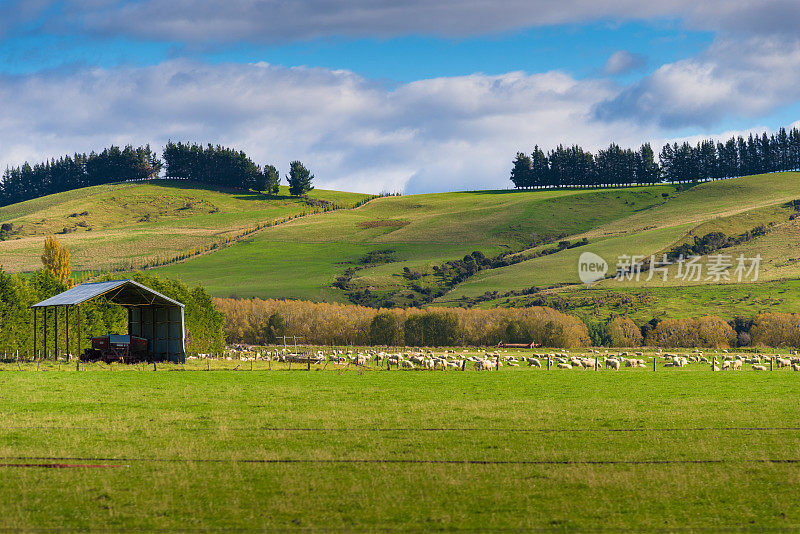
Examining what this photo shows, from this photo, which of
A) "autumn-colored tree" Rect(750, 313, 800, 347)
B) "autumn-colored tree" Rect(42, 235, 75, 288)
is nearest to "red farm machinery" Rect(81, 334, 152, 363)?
"autumn-colored tree" Rect(42, 235, 75, 288)

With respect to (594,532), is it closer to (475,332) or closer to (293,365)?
(293,365)

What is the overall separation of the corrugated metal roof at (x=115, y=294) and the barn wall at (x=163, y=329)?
132cm

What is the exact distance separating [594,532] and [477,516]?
1.95 meters

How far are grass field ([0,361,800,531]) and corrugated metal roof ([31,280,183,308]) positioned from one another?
17324mm

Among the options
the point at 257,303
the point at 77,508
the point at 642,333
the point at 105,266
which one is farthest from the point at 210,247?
the point at 77,508

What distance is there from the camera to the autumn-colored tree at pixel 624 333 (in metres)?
114

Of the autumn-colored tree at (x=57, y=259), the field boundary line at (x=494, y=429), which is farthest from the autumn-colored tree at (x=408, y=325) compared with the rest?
the field boundary line at (x=494, y=429)

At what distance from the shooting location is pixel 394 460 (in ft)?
60.1

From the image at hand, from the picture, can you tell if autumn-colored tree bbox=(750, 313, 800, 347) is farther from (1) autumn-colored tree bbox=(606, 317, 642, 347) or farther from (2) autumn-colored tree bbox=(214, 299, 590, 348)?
(2) autumn-colored tree bbox=(214, 299, 590, 348)

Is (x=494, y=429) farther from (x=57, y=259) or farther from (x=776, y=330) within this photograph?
(x=776, y=330)

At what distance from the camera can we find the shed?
5447 cm

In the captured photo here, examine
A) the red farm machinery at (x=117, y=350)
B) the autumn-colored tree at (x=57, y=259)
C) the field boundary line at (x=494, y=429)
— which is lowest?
the field boundary line at (x=494, y=429)

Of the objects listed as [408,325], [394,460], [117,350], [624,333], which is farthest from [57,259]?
[394,460]

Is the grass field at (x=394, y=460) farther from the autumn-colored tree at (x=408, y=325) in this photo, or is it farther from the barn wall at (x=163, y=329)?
the autumn-colored tree at (x=408, y=325)
